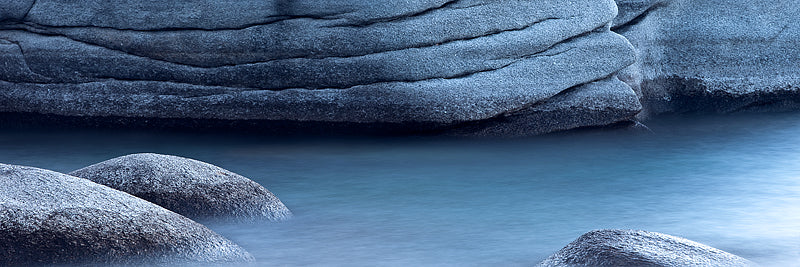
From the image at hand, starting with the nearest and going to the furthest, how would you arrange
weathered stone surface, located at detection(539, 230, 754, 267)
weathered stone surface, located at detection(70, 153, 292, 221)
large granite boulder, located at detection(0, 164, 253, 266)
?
weathered stone surface, located at detection(539, 230, 754, 267) < large granite boulder, located at detection(0, 164, 253, 266) < weathered stone surface, located at detection(70, 153, 292, 221)

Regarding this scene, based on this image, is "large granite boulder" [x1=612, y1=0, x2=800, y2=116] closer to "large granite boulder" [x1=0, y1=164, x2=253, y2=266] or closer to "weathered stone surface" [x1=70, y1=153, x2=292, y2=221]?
"weathered stone surface" [x1=70, y1=153, x2=292, y2=221]

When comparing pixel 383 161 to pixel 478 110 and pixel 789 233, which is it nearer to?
pixel 478 110

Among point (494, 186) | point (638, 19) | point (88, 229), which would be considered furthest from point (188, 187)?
point (638, 19)

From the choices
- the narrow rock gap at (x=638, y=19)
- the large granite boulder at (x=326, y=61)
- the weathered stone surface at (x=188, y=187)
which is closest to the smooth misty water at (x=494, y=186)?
the weathered stone surface at (x=188, y=187)

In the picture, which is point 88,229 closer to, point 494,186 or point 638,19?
point 494,186

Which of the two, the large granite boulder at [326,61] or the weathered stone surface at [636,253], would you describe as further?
the large granite boulder at [326,61]

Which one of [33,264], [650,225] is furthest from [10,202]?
[650,225]

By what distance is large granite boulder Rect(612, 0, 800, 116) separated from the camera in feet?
29.7

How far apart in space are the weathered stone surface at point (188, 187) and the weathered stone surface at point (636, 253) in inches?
67.2

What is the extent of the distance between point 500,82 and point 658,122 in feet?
6.13

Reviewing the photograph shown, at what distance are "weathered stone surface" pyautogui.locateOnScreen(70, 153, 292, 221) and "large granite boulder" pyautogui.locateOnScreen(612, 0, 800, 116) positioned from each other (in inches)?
190

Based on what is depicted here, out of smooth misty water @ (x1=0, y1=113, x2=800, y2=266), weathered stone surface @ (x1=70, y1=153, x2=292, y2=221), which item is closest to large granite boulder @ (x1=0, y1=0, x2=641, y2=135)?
smooth misty water @ (x1=0, y1=113, x2=800, y2=266)

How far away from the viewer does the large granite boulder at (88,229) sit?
3979mm

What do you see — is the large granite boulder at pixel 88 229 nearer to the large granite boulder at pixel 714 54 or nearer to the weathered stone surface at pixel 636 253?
the weathered stone surface at pixel 636 253
